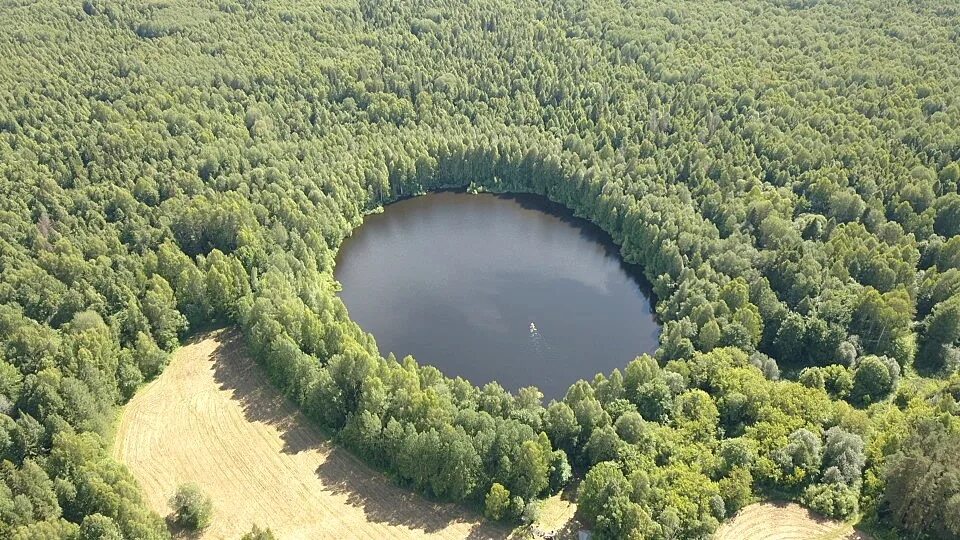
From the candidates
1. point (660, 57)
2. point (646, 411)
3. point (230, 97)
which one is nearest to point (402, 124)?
point (230, 97)

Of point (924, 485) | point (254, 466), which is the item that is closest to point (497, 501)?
point (254, 466)

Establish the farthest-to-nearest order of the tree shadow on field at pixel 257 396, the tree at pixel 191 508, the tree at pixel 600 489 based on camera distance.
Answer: the tree shadow on field at pixel 257 396 < the tree at pixel 191 508 < the tree at pixel 600 489

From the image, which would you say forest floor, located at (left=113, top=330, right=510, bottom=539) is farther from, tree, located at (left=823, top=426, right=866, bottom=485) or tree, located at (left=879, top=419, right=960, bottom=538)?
tree, located at (left=879, top=419, right=960, bottom=538)

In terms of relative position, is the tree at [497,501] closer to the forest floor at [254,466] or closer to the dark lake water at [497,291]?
the forest floor at [254,466]

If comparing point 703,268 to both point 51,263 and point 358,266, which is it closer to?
point 358,266

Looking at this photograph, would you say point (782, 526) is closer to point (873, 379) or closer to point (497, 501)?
point (497, 501)

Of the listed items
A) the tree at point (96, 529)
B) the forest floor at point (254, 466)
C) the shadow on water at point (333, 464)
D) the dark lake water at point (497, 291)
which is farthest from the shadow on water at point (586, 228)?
the tree at point (96, 529)

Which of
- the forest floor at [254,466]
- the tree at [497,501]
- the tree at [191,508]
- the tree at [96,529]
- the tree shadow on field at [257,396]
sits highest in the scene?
the tree at [497,501]

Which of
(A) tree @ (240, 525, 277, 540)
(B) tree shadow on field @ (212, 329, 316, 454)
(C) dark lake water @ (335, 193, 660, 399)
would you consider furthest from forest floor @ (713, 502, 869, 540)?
(B) tree shadow on field @ (212, 329, 316, 454)
